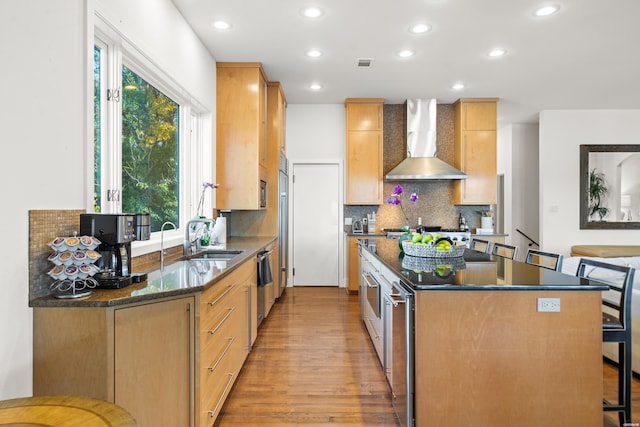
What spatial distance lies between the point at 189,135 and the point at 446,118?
3932 mm

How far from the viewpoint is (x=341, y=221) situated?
18.6ft

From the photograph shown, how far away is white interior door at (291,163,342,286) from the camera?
5.66m

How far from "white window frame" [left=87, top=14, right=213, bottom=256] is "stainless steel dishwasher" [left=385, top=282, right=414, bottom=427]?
1.55m

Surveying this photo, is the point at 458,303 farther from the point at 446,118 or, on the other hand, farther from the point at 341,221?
the point at 446,118

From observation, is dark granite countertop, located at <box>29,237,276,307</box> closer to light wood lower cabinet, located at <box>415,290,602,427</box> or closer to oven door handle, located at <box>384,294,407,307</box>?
oven door handle, located at <box>384,294,407,307</box>

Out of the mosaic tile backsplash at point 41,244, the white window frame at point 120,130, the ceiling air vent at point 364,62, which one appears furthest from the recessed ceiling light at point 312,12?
the mosaic tile backsplash at point 41,244

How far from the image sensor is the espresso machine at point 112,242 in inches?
61.4

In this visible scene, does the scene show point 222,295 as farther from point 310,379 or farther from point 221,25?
point 221,25

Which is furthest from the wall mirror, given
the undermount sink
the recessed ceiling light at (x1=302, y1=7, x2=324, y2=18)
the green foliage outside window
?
the green foliage outside window

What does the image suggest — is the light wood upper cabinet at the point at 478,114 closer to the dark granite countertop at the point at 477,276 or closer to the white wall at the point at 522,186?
the white wall at the point at 522,186

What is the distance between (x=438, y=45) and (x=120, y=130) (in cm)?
301

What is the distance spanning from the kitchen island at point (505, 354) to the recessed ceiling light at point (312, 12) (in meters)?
2.39

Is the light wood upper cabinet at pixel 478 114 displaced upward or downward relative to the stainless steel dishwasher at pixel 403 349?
upward

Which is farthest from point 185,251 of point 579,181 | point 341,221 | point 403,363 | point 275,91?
point 579,181
